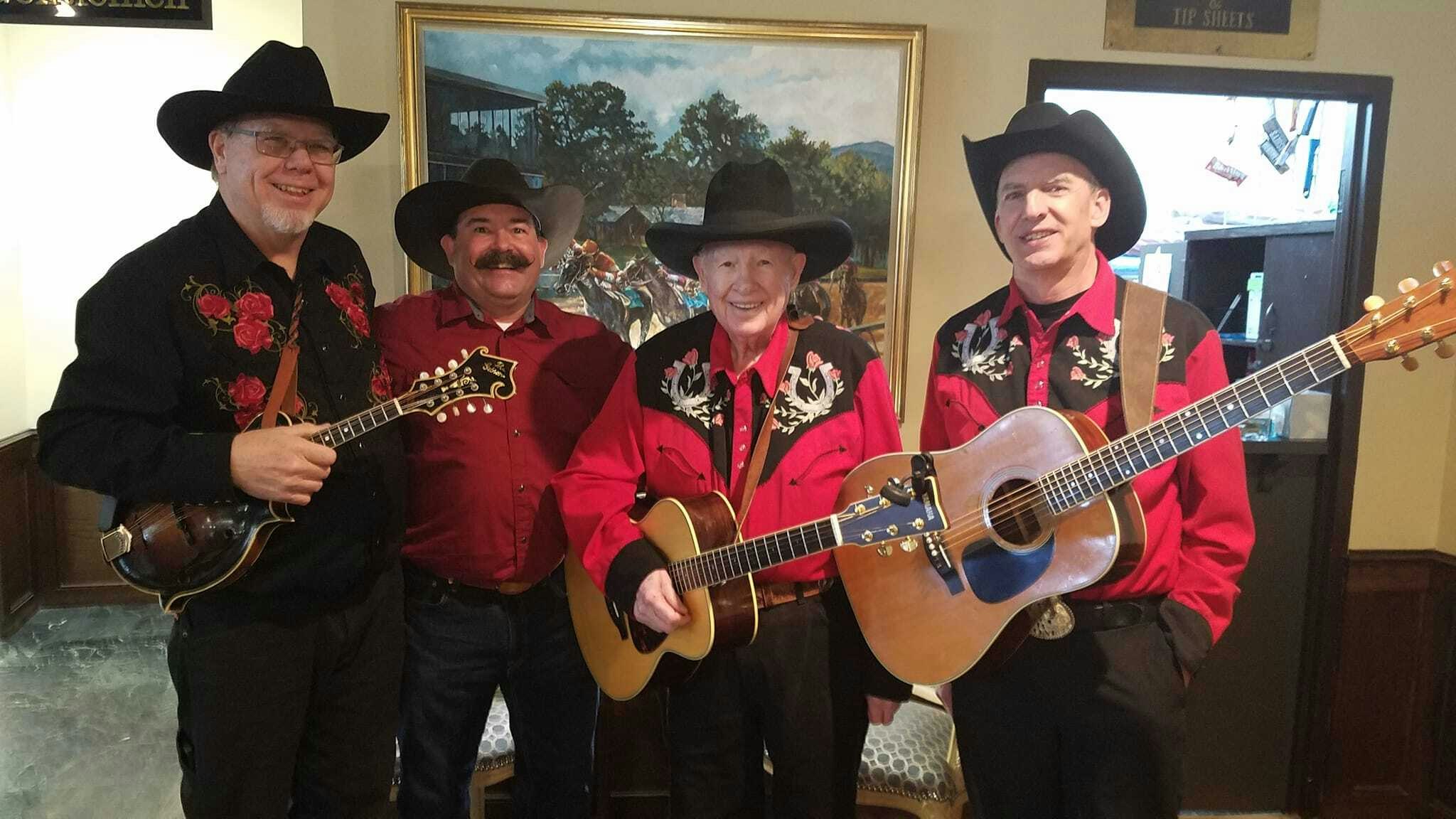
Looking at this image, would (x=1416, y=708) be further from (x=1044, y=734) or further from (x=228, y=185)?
(x=228, y=185)

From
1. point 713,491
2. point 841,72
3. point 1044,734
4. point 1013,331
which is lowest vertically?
point 1044,734

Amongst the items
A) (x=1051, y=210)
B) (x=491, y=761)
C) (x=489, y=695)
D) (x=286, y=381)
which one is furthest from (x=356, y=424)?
(x=1051, y=210)

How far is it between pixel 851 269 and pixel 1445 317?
1624 millimetres

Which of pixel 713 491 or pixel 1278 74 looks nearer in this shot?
pixel 713 491

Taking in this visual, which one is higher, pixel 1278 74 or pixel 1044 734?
pixel 1278 74

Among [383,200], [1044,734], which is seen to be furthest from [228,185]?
[1044,734]

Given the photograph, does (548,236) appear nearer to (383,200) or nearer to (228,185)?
(383,200)

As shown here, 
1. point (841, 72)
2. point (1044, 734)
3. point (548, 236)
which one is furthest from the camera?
point (841, 72)

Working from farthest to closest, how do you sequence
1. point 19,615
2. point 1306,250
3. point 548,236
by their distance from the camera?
point 19,615, point 1306,250, point 548,236

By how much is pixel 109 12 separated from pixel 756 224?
7.90ft

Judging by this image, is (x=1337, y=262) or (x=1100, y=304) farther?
(x=1337, y=262)

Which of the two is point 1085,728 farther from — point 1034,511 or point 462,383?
point 462,383

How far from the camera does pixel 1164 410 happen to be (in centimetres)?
162

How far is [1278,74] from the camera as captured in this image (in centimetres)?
274
